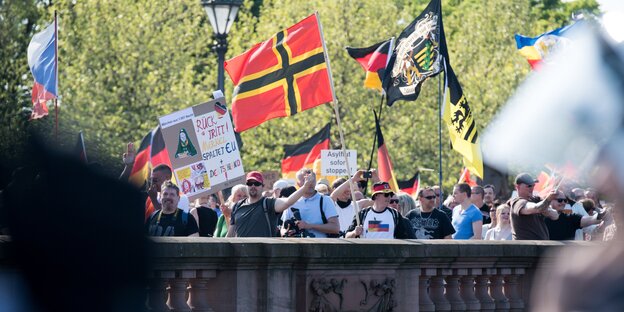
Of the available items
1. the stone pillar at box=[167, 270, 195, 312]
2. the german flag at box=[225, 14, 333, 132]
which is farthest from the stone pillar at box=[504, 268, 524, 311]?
the german flag at box=[225, 14, 333, 132]

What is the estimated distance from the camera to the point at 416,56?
16.2 metres

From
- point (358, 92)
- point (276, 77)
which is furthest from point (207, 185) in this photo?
point (358, 92)

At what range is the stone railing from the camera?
25.6 feet

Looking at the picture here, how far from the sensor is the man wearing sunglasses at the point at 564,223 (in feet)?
44.4

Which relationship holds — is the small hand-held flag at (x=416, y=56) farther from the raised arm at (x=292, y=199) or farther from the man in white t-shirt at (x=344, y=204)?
the raised arm at (x=292, y=199)

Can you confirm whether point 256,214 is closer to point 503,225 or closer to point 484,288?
point 484,288

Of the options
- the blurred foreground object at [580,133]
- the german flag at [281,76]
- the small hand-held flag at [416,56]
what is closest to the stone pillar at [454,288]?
the german flag at [281,76]

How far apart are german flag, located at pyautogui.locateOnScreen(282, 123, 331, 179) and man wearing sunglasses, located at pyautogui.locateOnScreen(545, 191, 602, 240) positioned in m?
7.31

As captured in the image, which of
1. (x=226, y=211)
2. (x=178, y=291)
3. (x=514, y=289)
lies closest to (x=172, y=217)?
(x=226, y=211)

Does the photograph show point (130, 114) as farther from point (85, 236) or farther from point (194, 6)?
point (85, 236)

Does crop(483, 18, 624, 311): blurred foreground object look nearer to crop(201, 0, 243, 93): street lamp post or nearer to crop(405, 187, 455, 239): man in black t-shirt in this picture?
crop(405, 187, 455, 239): man in black t-shirt

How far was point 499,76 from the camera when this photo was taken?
39594 mm

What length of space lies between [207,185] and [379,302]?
5928 mm

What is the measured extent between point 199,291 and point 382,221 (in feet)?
12.3
